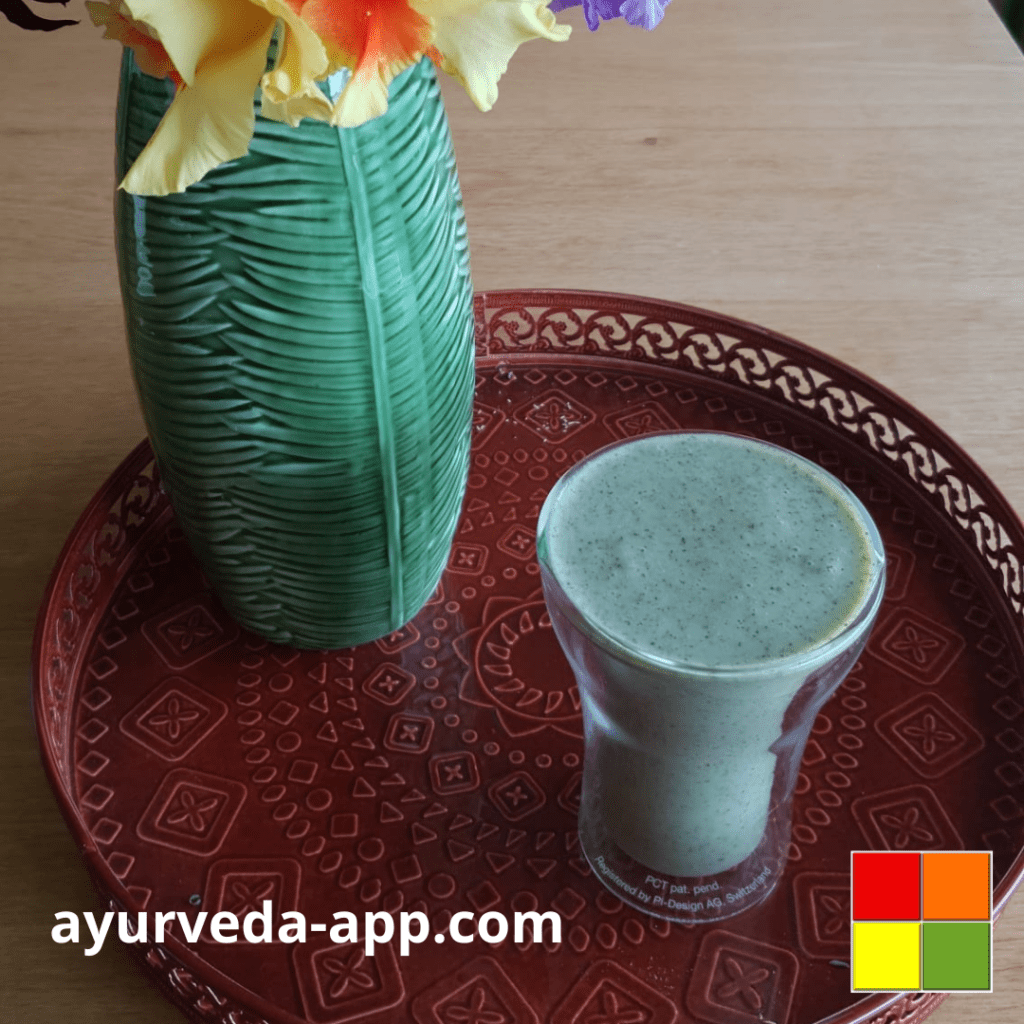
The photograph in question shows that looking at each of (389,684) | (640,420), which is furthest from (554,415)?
(389,684)

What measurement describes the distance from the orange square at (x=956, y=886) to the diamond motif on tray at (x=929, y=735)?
4cm

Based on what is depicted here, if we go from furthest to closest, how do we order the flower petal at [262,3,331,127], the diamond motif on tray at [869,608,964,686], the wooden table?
1. the wooden table
2. the diamond motif on tray at [869,608,964,686]
3. the flower petal at [262,3,331,127]

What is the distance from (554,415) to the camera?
0.59 m

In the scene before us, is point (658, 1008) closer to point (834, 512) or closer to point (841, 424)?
point (834, 512)

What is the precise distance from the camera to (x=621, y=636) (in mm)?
339

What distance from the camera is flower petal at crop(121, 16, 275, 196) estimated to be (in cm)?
29

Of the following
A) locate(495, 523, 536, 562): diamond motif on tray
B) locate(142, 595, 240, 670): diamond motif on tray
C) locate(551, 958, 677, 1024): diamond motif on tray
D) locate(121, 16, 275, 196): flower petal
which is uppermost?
locate(121, 16, 275, 196): flower petal

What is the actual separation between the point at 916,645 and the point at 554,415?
198mm

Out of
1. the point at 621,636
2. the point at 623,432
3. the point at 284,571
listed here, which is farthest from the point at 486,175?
the point at 621,636

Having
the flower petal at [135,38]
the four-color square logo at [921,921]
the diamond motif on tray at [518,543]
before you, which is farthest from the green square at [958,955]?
the flower petal at [135,38]

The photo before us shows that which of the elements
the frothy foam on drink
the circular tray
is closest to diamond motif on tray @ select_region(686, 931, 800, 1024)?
the circular tray

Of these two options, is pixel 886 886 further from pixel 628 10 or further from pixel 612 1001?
pixel 628 10

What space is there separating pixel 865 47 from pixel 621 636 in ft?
2.29

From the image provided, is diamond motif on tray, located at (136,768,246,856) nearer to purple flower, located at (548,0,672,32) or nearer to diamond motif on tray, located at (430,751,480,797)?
diamond motif on tray, located at (430,751,480,797)
